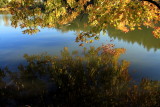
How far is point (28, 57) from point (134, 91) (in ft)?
41.3

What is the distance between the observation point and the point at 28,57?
19.6 m

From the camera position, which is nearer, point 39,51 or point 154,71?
point 154,71

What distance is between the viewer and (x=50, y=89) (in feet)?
40.5

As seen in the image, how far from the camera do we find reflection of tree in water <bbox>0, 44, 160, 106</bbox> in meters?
10.8

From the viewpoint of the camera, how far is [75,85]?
1266 centimetres

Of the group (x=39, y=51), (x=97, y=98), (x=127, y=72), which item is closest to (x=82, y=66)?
(x=127, y=72)

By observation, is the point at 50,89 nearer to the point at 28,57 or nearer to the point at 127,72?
the point at 127,72

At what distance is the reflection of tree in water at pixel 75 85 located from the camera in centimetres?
1083

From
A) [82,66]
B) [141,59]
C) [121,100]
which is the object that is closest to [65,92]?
[121,100]

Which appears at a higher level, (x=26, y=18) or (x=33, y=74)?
(x=26, y=18)

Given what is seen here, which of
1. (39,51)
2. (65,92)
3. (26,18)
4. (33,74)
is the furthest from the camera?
(39,51)

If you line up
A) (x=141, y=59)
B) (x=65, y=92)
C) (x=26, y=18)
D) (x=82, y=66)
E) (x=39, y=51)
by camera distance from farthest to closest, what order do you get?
1. (x=39, y=51)
2. (x=141, y=59)
3. (x=82, y=66)
4. (x=65, y=92)
5. (x=26, y=18)

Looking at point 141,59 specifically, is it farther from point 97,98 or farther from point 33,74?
point 33,74

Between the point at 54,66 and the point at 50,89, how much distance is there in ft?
13.6
